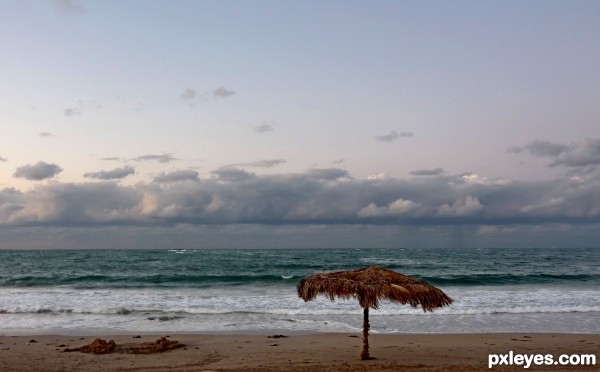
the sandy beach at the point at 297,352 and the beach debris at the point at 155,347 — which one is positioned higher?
the beach debris at the point at 155,347

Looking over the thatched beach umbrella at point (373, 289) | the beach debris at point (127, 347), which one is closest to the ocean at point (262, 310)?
the beach debris at point (127, 347)

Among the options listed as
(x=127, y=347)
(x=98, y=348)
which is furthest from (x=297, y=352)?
(x=98, y=348)

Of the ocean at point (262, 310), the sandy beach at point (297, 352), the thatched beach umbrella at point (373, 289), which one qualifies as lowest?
the ocean at point (262, 310)

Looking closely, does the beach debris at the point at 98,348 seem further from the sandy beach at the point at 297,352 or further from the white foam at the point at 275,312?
the white foam at the point at 275,312

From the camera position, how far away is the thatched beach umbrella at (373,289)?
35.6 feet

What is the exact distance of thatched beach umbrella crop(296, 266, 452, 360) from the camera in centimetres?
1085

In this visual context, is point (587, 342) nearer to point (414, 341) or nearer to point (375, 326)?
point (414, 341)

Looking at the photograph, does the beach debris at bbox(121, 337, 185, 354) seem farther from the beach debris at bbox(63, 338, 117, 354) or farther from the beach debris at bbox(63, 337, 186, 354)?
the beach debris at bbox(63, 338, 117, 354)

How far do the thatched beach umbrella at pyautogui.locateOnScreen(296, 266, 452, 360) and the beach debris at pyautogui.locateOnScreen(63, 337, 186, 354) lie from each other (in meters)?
4.32

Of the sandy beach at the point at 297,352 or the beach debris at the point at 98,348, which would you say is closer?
the sandy beach at the point at 297,352

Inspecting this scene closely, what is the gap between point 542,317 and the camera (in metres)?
19.8

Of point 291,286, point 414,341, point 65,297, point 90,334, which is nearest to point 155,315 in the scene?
point 90,334

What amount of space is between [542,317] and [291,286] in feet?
48.6

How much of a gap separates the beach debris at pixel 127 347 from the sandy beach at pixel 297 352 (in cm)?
20
